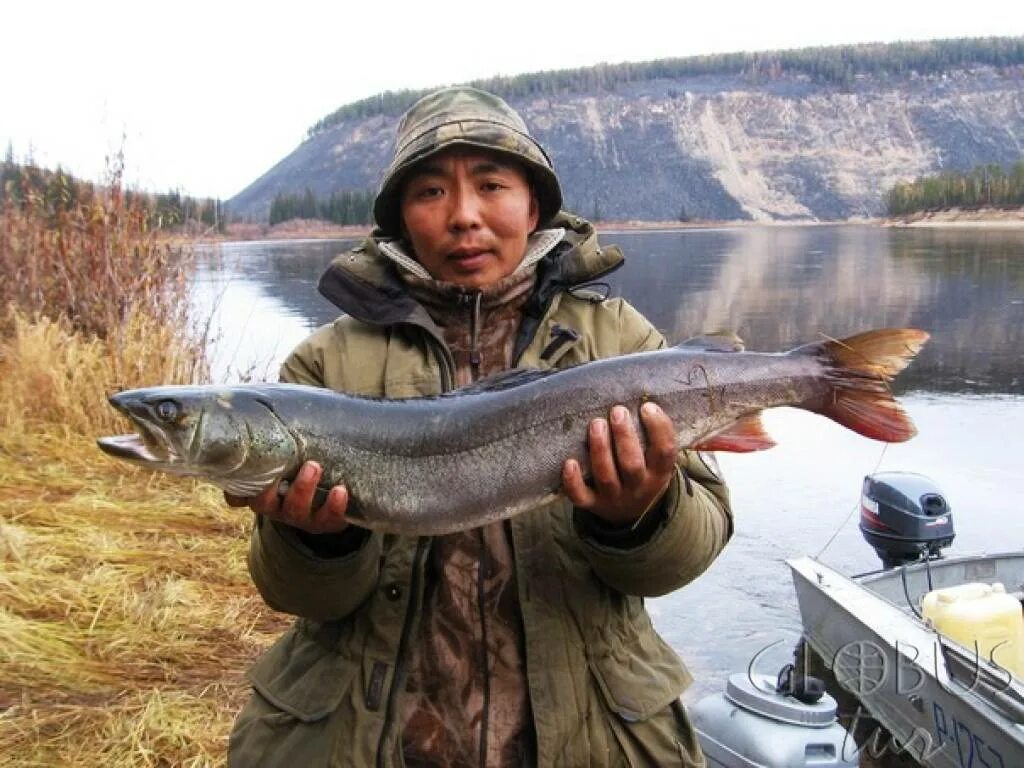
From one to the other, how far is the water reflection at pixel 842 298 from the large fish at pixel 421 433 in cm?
899

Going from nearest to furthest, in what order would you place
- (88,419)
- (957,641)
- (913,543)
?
(957,641) → (913,543) → (88,419)

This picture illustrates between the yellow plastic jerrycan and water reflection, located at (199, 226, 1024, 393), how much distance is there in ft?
28.1

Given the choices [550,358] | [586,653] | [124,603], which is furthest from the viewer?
[124,603]

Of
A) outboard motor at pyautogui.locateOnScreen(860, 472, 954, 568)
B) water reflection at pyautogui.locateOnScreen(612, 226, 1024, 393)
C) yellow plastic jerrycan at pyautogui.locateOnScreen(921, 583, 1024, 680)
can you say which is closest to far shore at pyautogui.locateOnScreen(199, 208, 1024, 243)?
water reflection at pyautogui.locateOnScreen(612, 226, 1024, 393)

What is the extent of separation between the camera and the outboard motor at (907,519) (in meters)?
6.71

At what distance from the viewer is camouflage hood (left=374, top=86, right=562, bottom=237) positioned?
268cm

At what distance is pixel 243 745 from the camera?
245cm

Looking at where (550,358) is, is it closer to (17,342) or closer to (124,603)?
(124,603)

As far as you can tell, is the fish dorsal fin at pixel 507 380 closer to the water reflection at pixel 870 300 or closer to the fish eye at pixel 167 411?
the fish eye at pixel 167 411

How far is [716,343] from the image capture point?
2721 mm

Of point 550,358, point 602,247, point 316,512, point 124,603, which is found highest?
point 602,247

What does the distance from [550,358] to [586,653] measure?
31.8 inches

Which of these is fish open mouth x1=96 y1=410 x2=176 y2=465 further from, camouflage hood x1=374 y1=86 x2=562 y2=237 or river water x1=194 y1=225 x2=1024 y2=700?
river water x1=194 y1=225 x2=1024 y2=700

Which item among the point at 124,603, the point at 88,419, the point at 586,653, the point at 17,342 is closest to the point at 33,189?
the point at 17,342
